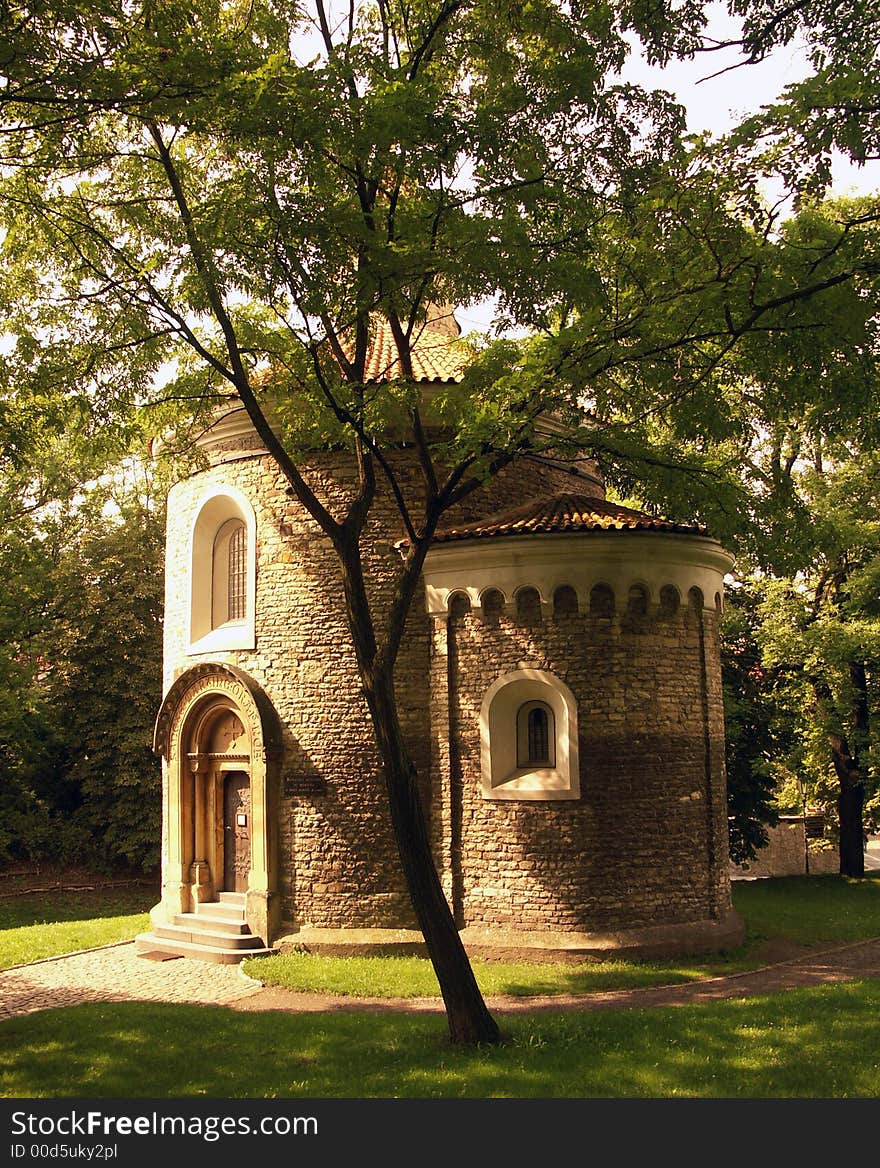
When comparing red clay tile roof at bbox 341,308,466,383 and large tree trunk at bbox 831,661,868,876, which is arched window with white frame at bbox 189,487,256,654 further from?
large tree trunk at bbox 831,661,868,876

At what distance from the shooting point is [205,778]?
1600cm

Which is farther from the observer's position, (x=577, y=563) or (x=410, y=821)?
(x=577, y=563)

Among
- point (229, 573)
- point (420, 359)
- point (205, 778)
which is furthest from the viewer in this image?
point (229, 573)

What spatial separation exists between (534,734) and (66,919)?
12.3 meters

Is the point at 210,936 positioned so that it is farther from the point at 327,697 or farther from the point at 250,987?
the point at 327,697

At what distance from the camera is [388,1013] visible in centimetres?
1079

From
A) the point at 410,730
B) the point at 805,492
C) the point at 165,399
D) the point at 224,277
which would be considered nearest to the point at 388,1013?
the point at 410,730

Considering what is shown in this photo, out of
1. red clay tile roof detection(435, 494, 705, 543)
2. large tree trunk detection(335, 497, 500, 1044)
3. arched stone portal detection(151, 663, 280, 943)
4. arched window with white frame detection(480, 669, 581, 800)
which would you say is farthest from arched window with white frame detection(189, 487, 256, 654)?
large tree trunk detection(335, 497, 500, 1044)

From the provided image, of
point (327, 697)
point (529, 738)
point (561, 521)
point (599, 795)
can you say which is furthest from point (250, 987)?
point (561, 521)

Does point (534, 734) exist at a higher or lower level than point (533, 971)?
higher

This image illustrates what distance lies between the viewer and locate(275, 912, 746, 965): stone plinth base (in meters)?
12.6

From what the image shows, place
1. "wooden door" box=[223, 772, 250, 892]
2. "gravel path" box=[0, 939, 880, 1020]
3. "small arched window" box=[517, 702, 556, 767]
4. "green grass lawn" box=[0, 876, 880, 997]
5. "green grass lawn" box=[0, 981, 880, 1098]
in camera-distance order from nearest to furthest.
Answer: "green grass lawn" box=[0, 981, 880, 1098], "gravel path" box=[0, 939, 880, 1020], "green grass lawn" box=[0, 876, 880, 997], "small arched window" box=[517, 702, 556, 767], "wooden door" box=[223, 772, 250, 892]

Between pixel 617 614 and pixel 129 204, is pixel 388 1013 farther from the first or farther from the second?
pixel 129 204

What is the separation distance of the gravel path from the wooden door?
1.61 meters
